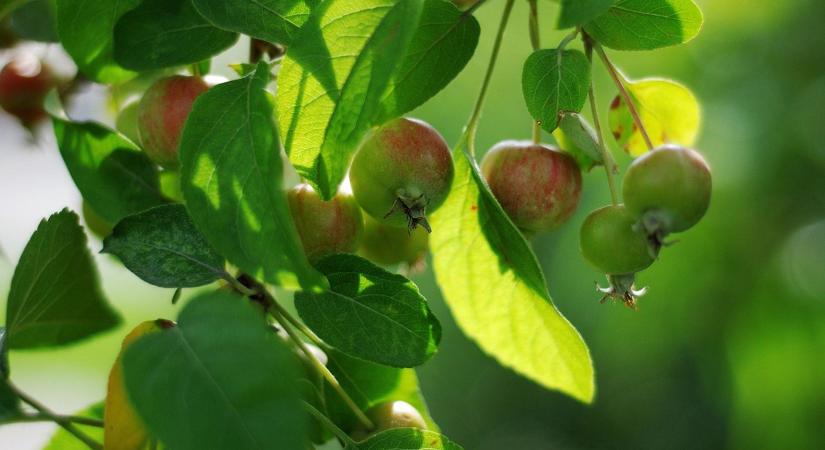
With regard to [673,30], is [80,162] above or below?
below

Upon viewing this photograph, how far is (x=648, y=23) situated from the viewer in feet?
2.96

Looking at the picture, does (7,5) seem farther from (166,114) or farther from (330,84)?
(330,84)

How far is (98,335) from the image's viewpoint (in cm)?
117

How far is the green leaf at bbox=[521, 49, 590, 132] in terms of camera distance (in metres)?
0.89

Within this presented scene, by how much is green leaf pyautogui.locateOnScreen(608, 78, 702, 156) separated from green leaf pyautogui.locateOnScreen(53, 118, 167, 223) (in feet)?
1.78

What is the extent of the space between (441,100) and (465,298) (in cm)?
281

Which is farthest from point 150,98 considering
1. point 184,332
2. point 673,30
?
point 673,30

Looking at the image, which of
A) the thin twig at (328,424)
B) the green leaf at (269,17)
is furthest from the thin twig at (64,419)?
the green leaf at (269,17)

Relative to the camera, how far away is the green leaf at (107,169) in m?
1.00

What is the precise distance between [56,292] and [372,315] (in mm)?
400

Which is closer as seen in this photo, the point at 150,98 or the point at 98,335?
the point at 150,98

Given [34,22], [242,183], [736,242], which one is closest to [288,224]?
[242,183]

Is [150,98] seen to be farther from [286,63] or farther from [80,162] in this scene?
[286,63]

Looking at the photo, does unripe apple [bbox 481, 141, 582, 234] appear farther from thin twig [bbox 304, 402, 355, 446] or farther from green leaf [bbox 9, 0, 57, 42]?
green leaf [bbox 9, 0, 57, 42]
